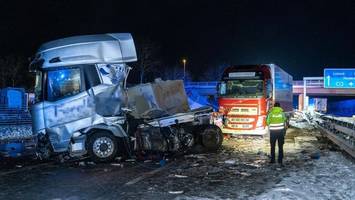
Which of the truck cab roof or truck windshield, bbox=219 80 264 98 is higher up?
the truck cab roof

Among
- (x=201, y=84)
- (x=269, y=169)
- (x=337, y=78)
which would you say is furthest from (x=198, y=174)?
(x=201, y=84)

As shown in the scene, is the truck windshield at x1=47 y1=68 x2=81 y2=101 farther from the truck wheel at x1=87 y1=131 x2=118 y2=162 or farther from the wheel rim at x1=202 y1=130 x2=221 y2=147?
the wheel rim at x1=202 y1=130 x2=221 y2=147

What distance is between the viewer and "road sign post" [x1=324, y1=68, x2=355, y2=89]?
42.7 m

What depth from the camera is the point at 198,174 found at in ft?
31.3

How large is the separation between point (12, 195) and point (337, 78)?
41.3 m

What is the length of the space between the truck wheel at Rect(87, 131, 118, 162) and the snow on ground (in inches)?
185

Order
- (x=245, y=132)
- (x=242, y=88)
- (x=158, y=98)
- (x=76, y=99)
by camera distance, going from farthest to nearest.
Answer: (x=242, y=88), (x=245, y=132), (x=158, y=98), (x=76, y=99)

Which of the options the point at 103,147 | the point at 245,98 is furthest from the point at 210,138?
the point at 245,98

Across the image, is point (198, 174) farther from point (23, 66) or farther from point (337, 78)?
point (23, 66)

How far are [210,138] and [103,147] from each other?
3847 millimetres

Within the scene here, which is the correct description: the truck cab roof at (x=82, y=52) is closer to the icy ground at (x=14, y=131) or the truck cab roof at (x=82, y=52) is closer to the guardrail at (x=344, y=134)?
the guardrail at (x=344, y=134)

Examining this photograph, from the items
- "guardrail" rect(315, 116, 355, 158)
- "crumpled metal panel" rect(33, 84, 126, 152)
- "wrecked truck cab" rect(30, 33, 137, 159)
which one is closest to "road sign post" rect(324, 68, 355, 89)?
"guardrail" rect(315, 116, 355, 158)

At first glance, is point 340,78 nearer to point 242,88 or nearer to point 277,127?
point 242,88

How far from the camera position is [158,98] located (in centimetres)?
1334
